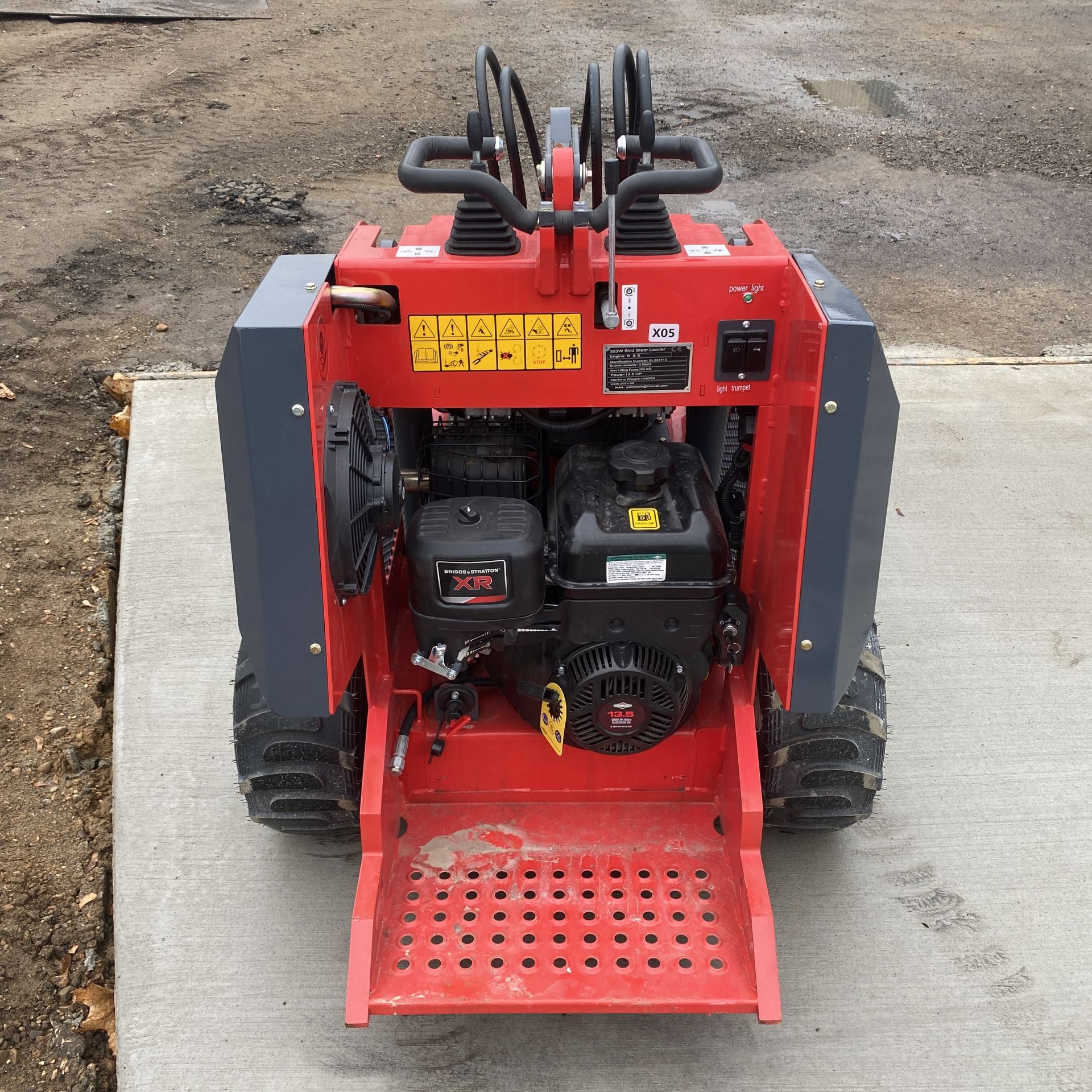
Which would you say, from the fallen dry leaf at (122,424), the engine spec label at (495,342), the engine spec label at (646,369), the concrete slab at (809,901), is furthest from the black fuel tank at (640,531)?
the fallen dry leaf at (122,424)

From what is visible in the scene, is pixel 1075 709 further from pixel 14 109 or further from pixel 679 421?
pixel 14 109

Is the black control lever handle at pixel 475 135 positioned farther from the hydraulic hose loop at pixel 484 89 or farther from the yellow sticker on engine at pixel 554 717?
the yellow sticker on engine at pixel 554 717

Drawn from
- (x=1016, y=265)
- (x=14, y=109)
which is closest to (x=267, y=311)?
(x=1016, y=265)

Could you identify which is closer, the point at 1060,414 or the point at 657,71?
the point at 1060,414

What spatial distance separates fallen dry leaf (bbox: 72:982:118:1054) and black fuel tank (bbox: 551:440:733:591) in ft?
4.04

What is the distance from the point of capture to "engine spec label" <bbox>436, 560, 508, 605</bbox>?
1716 millimetres

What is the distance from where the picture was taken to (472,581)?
1730mm

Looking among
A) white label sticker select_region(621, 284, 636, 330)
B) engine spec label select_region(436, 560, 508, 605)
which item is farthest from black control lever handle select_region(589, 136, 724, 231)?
engine spec label select_region(436, 560, 508, 605)

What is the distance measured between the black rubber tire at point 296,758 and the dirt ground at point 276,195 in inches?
19.7

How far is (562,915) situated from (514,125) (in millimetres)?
1451

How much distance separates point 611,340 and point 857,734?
0.90 metres

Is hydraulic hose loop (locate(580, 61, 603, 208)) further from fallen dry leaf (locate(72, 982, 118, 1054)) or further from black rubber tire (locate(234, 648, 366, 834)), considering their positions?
fallen dry leaf (locate(72, 982, 118, 1054))

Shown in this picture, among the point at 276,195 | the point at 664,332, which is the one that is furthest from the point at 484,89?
the point at 276,195

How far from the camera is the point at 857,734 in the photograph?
1973 millimetres
